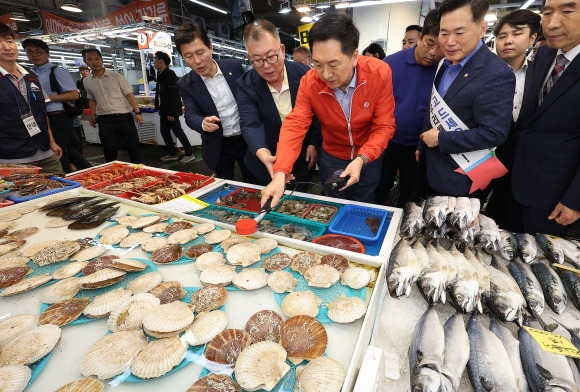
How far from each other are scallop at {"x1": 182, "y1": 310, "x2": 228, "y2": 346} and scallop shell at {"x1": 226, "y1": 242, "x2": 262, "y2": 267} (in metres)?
0.30

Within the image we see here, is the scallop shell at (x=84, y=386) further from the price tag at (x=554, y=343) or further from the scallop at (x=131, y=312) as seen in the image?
the price tag at (x=554, y=343)

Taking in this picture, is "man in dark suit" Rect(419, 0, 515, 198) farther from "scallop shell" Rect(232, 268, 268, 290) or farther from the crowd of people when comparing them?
"scallop shell" Rect(232, 268, 268, 290)

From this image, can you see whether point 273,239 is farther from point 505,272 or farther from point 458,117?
point 458,117

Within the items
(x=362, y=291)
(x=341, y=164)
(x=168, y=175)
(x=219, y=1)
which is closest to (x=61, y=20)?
(x=219, y=1)

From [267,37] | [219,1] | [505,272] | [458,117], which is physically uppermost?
[219,1]

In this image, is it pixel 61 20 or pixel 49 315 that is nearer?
pixel 49 315

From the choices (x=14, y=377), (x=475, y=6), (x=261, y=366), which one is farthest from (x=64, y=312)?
(x=475, y=6)

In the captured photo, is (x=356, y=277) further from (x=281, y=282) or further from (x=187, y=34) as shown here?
(x=187, y=34)

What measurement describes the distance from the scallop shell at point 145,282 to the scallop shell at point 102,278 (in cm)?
6

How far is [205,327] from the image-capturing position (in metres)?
0.99

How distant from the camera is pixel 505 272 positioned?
1.29 metres

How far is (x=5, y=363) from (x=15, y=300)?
0.39 metres

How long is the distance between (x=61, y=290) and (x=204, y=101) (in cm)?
215

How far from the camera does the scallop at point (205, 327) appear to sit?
0.96m
